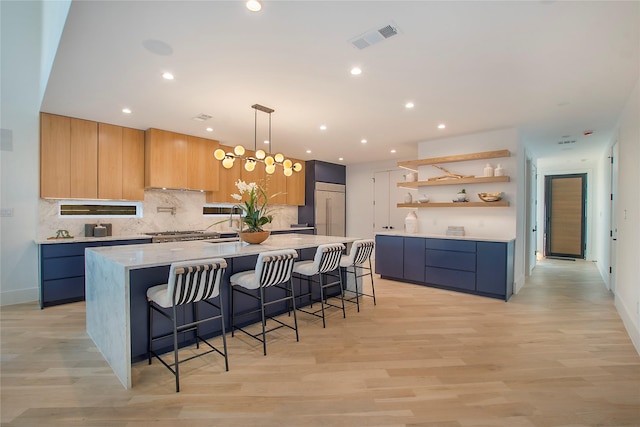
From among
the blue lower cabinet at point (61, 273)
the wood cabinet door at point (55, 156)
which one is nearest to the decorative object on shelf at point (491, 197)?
the blue lower cabinet at point (61, 273)

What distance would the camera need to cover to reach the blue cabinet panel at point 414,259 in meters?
5.14

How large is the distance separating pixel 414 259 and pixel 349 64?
3.53m

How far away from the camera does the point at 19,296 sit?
13.4ft

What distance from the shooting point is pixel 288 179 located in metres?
7.27

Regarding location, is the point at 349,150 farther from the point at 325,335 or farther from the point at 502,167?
the point at 325,335

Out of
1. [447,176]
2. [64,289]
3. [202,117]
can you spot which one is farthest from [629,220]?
[64,289]

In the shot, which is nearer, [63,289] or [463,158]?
[63,289]

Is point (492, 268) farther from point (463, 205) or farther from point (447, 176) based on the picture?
point (447, 176)

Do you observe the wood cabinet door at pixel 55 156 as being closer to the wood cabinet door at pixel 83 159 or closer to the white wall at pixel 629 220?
the wood cabinet door at pixel 83 159

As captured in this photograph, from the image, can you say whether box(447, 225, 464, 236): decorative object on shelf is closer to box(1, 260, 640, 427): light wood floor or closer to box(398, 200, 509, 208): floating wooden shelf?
box(398, 200, 509, 208): floating wooden shelf

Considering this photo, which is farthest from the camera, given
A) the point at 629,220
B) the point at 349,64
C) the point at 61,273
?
the point at 61,273

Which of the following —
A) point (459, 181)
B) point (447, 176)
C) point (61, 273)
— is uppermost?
point (447, 176)

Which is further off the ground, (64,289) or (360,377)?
(64,289)

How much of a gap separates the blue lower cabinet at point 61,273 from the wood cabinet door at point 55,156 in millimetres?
775
